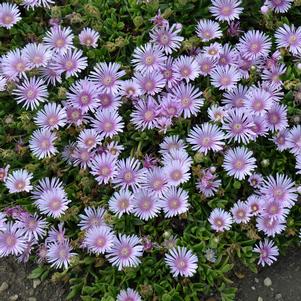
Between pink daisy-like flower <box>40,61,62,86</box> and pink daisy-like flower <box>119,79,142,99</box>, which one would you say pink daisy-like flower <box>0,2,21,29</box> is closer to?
pink daisy-like flower <box>40,61,62,86</box>

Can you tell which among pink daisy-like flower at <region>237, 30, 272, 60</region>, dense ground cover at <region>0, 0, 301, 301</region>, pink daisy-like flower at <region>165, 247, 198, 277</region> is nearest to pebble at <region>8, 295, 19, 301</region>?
dense ground cover at <region>0, 0, 301, 301</region>

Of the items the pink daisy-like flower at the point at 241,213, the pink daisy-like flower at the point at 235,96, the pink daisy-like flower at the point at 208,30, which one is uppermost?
the pink daisy-like flower at the point at 208,30

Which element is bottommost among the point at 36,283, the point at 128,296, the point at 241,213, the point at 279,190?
the point at 128,296

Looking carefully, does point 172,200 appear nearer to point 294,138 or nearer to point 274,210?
point 274,210

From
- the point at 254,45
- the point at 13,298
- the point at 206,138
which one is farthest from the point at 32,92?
the point at 254,45

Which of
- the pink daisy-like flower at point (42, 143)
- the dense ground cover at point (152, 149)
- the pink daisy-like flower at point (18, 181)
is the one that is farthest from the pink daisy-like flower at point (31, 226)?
the pink daisy-like flower at point (42, 143)

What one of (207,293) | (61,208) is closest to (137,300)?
(207,293)

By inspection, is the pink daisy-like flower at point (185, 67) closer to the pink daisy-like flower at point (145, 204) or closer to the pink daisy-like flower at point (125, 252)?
the pink daisy-like flower at point (145, 204)

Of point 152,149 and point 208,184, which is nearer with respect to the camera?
point 208,184
